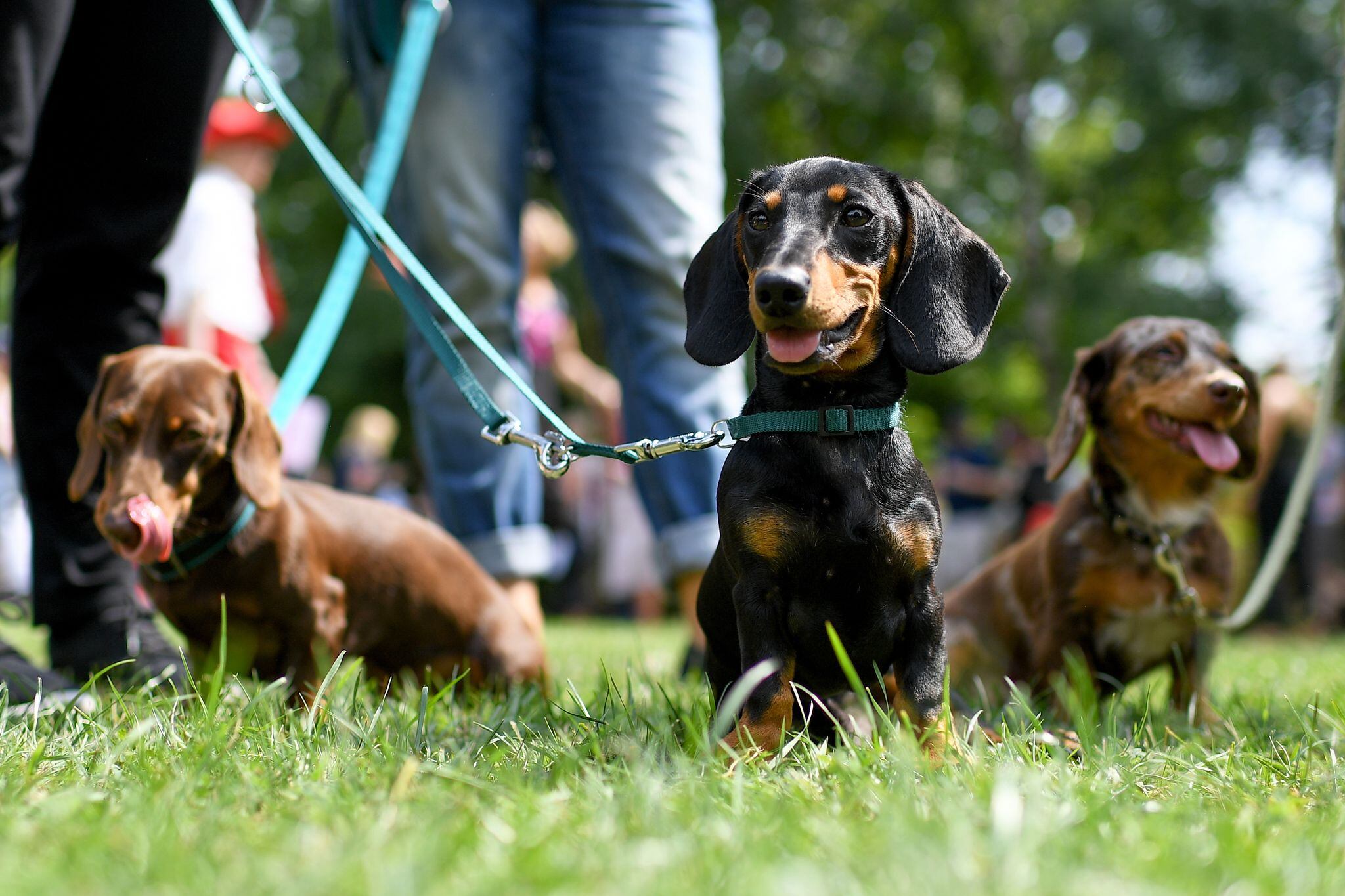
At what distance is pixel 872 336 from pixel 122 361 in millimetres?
1837

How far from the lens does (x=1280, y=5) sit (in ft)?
60.6

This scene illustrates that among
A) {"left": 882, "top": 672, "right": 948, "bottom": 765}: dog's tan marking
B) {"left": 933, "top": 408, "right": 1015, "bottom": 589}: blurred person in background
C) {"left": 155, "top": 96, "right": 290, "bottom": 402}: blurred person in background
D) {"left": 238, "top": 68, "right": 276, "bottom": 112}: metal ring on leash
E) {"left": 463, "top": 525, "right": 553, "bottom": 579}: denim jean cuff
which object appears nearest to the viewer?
{"left": 882, "top": 672, "right": 948, "bottom": 765}: dog's tan marking

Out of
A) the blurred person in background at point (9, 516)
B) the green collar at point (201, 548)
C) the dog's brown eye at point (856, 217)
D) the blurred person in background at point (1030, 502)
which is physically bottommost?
the blurred person in background at point (1030, 502)

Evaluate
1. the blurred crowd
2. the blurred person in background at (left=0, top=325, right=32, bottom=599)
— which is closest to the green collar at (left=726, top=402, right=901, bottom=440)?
the blurred crowd

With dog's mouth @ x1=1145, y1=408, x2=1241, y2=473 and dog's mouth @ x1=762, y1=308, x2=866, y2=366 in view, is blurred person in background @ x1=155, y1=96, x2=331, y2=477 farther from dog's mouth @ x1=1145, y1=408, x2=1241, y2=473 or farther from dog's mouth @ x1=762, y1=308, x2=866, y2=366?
dog's mouth @ x1=1145, y1=408, x2=1241, y2=473

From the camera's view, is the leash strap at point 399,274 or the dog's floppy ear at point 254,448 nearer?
the leash strap at point 399,274

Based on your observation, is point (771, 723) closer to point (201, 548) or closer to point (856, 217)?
point (856, 217)

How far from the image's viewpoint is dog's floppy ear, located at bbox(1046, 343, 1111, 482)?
3396 millimetres

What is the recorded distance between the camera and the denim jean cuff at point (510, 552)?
3.77 meters

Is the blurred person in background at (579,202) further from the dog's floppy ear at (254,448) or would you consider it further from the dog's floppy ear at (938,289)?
the dog's floppy ear at (938,289)

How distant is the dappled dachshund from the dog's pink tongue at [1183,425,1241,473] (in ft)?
4.33

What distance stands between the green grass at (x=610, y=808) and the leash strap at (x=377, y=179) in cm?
102

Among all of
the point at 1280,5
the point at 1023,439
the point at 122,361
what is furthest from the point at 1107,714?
the point at 1280,5

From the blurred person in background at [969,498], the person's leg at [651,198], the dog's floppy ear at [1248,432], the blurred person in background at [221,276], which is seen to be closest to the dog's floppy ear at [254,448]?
the person's leg at [651,198]
